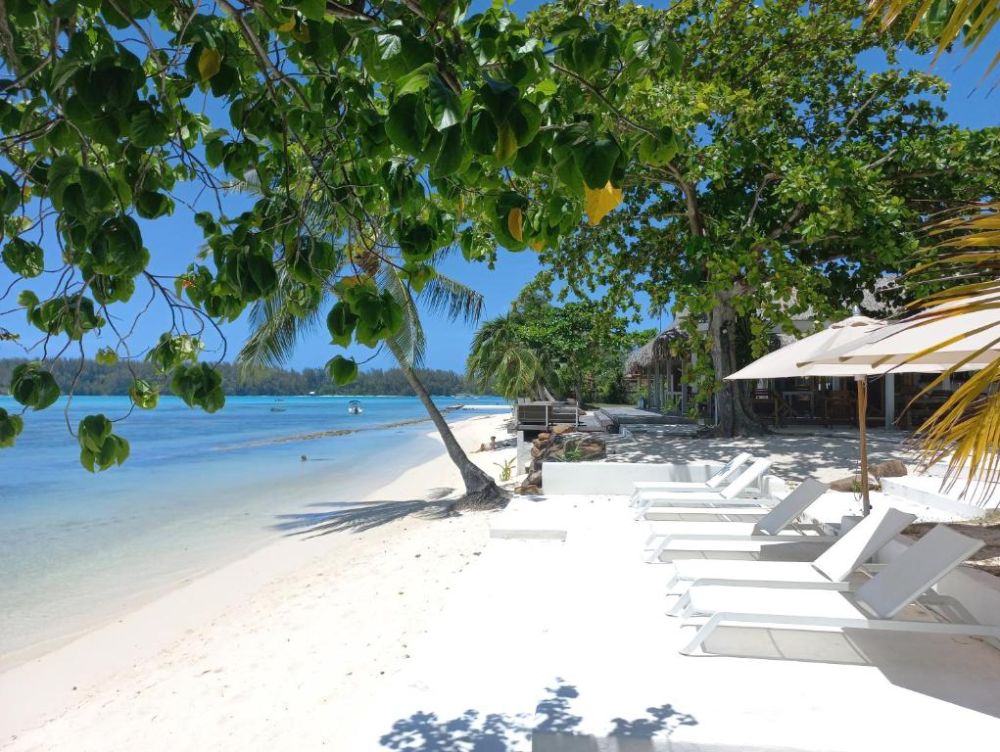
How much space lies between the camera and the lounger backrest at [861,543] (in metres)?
3.83

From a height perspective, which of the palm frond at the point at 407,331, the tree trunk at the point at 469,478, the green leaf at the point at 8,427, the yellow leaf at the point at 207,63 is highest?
the palm frond at the point at 407,331

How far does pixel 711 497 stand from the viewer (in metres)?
6.93

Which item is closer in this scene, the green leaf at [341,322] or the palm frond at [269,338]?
the green leaf at [341,322]

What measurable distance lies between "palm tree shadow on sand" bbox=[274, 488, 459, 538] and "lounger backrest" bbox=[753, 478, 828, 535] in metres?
5.97

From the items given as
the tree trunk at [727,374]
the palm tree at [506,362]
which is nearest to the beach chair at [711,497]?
the tree trunk at [727,374]

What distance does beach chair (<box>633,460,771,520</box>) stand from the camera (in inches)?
266

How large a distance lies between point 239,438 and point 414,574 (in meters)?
34.8

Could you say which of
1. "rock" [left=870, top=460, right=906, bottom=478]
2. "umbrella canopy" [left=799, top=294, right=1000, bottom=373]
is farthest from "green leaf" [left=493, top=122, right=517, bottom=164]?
"rock" [left=870, top=460, right=906, bottom=478]

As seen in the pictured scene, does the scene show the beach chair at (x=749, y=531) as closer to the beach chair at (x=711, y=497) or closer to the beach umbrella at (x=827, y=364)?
the beach umbrella at (x=827, y=364)

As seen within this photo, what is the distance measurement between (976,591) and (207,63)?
451 centimetres

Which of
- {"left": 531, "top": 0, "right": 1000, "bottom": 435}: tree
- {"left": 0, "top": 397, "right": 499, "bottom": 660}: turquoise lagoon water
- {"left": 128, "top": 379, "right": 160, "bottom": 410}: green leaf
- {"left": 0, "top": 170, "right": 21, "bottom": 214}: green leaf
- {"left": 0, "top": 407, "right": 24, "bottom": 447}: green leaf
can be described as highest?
{"left": 531, "top": 0, "right": 1000, "bottom": 435}: tree

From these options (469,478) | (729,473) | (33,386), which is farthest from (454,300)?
(33,386)

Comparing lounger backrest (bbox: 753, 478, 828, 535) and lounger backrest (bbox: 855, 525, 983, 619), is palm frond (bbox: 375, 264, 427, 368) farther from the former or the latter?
lounger backrest (bbox: 855, 525, 983, 619)

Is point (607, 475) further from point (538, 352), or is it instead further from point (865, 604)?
point (538, 352)
